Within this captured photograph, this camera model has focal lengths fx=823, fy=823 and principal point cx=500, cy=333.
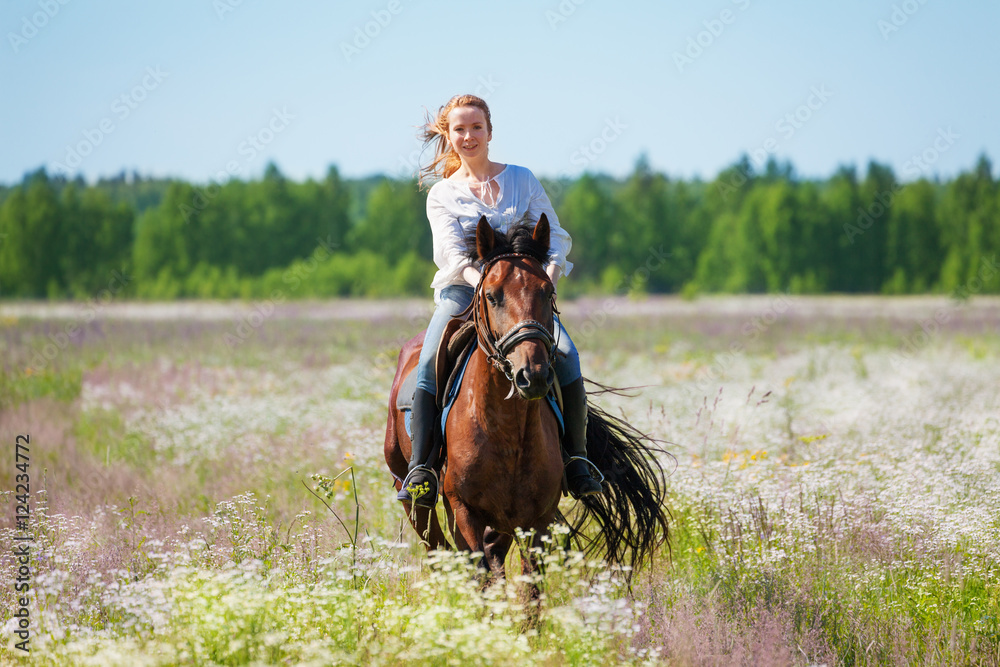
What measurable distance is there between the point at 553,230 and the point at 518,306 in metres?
1.10

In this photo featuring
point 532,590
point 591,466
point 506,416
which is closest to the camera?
point 532,590

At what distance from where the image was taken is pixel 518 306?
3.77m

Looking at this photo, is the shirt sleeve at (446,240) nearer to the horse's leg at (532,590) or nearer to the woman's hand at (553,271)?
the woman's hand at (553,271)

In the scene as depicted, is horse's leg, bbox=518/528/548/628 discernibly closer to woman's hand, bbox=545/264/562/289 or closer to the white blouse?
woman's hand, bbox=545/264/562/289

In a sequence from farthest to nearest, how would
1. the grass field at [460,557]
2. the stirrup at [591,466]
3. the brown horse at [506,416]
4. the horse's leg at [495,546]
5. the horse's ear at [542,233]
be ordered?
the stirrup at [591,466] → the horse's leg at [495,546] → the horse's ear at [542,233] → the brown horse at [506,416] → the grass field at [460,557]

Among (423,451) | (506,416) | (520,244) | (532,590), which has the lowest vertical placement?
(532,590)

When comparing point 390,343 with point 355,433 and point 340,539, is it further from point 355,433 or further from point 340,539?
point 340,539

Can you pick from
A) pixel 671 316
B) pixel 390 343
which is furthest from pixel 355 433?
pixel 671 316

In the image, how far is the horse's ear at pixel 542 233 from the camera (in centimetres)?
406

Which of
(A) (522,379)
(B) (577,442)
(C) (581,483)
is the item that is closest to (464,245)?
(A) (522,379)

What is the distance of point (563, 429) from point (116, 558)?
2776mm

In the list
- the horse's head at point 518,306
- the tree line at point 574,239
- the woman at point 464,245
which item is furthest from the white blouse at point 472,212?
the tree line at point 574,239

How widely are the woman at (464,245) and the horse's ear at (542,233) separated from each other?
190 mm

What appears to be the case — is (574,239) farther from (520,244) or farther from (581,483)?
(520,244)
